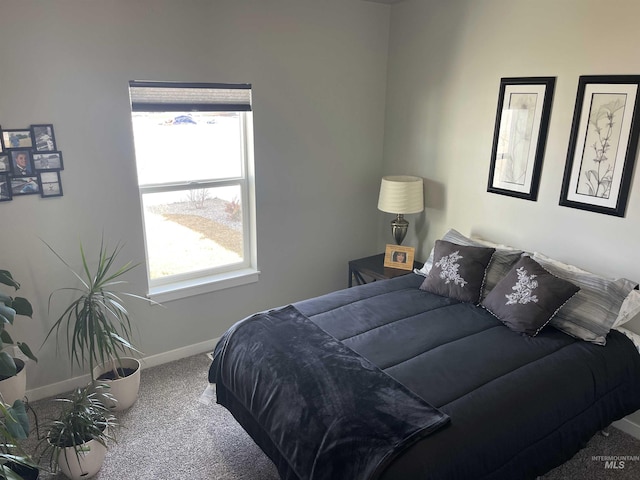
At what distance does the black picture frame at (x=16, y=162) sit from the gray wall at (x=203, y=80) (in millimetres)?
151

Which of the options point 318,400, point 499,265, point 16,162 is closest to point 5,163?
point 16,162

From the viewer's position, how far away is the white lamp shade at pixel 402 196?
3574 mm

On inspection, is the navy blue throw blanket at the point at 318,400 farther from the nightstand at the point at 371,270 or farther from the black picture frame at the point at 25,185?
the black picture frame at the point at 25,185

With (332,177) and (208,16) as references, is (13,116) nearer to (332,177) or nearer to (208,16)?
(208,16)

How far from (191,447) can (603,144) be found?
2.82 m

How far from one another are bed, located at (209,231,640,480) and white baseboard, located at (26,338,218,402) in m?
0.92

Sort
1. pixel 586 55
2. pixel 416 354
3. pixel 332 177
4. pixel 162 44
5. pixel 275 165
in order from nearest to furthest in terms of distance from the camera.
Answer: pixel 416 354 → pixel 586 55 → pixel 162 44 → pixel 275 165 → pixel 332 177

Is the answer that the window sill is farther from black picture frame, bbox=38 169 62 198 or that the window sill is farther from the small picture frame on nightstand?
the small picture frame on nightstand

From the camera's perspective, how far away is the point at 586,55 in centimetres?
265

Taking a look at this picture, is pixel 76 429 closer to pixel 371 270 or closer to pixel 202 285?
pixel 202 285

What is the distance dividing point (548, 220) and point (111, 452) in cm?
287

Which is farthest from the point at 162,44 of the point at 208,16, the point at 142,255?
the point at 142,255

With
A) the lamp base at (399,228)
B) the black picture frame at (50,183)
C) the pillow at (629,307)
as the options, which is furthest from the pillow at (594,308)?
the black picture frame at (50,183)

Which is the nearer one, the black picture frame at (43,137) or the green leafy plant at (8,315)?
the green leafy plant at (8,315)
